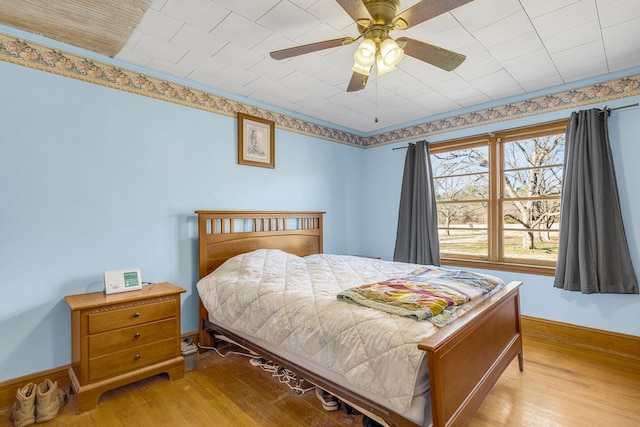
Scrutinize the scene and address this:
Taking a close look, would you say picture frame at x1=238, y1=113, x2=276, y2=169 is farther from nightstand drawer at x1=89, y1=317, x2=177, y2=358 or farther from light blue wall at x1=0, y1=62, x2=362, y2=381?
nightstand drawer at x1=89, y1=317, x2=177, y2=358

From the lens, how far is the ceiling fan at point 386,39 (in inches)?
59.6

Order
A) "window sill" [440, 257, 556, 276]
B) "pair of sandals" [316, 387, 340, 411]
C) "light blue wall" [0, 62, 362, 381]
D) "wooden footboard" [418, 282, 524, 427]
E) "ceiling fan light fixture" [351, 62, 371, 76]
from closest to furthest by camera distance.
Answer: "wooden footboard" [418, 282, 524, 427] → "ceiling fan light fixture" [351, 62, 371, 76] → "pair of sandals" [316, 387, 340, 411] → "light blue wall" [0, 62, 362, 381] → "window sill" [440, 257, 556, 276]

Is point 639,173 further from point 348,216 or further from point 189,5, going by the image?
point 189,5

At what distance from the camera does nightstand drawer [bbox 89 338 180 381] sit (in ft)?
6.92

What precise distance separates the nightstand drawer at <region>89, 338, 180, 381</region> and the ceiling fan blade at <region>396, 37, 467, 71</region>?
264 cm

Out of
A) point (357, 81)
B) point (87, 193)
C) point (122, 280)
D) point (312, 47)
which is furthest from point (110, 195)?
point (357, 81)

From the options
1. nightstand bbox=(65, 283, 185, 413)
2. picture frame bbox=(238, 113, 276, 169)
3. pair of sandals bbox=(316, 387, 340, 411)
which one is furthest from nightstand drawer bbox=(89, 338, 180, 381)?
picture frame bbox=(238, 113, 276, 169)

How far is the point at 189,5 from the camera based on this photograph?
76.0 inches

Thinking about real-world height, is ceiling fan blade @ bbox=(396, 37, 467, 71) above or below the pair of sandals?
above

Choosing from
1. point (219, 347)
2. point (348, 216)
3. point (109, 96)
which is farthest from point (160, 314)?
point (348, 216)

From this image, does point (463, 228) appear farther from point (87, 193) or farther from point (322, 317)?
point (87, 193)

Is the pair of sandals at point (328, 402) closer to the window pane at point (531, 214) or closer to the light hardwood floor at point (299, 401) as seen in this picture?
the light hardwood floor at point (299, 401)

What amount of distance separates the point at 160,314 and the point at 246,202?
4.78 ft

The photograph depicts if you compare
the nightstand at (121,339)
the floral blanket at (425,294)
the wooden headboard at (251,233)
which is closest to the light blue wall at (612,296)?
the floral blanket at (425,294)
